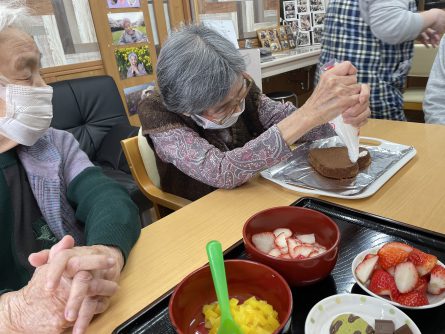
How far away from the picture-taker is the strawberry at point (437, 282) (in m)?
0.53

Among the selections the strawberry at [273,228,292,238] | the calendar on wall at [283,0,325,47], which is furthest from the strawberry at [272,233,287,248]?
the calendar on wall at [283,0,325,47]

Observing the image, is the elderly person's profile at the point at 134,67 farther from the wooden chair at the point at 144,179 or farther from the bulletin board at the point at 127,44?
the wooden chair at the point at 144,179

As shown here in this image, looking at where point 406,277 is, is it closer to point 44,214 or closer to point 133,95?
point 44,214

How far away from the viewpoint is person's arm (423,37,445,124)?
148cm

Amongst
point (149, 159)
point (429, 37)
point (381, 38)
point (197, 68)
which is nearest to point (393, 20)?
point (381, 38)

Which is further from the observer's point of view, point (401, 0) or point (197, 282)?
point (401, 0)

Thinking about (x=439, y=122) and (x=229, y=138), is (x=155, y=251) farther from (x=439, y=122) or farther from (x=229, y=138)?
(x=439, y=122)

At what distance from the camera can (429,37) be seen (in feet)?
5.14

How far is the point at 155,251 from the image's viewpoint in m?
0.76

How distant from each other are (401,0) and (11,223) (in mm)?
1618

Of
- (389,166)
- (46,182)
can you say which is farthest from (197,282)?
(389,166)

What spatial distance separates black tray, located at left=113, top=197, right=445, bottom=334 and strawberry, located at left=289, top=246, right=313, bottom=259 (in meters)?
0.05

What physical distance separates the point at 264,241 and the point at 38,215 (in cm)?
60

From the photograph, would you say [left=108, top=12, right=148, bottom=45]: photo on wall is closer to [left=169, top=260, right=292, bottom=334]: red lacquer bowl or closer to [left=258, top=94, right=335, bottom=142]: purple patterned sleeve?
[left=258, top=94, right=335, bottom=142]: purple patterned sleeve
